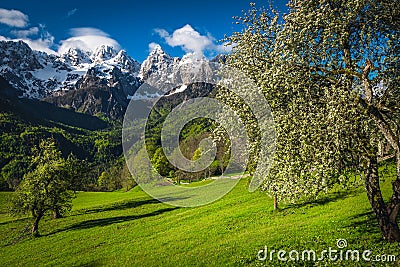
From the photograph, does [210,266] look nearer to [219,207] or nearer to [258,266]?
[258,266]

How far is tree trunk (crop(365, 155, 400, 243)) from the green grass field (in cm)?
59

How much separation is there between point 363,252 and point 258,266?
17.6ft

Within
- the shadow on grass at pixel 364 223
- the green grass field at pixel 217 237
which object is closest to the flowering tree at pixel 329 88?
the shadow on grass at pixel 364 223

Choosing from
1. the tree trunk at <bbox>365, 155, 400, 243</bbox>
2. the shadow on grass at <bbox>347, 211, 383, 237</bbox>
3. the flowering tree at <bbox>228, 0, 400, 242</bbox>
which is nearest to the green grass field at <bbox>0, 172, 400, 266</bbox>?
the shadow on grass at <bbox>347, 211, 383, 237</bbox>

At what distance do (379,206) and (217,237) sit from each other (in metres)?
14.3

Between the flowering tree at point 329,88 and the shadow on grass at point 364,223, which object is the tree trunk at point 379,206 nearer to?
the flowering tree at point 329,88

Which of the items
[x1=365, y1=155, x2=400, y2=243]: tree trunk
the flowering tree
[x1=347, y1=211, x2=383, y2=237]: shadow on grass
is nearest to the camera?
the flowering tree

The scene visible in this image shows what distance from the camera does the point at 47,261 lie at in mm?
28984

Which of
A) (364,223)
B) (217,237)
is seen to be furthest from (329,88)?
(217,237)

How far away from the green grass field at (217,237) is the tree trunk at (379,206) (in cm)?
59

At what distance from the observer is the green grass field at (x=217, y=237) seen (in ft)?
62.5

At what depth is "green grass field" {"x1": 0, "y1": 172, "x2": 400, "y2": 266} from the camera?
62.5 feet

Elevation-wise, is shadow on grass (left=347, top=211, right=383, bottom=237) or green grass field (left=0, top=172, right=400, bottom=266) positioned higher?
shadow on grass (left=347, top=211, right=383, bottom=237)

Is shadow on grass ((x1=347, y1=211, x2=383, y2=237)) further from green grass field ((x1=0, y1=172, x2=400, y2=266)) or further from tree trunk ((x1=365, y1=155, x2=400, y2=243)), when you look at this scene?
tree trunk ((x1=365, y1=155, x2=400, y2=243))
